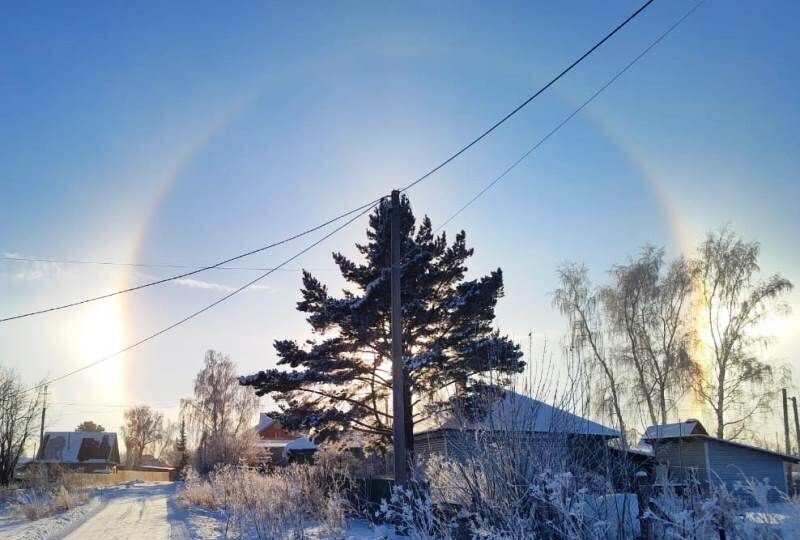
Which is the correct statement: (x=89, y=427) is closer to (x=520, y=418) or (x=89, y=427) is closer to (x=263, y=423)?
(x=263, y=423)

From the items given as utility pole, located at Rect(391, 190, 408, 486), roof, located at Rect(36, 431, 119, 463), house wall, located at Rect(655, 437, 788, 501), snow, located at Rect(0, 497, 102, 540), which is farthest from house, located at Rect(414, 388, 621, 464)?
roof, located at Rect(36, 431, 119, 463)

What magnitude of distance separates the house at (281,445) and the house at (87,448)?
83.2ft

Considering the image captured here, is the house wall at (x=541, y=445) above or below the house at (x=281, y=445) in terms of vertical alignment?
above

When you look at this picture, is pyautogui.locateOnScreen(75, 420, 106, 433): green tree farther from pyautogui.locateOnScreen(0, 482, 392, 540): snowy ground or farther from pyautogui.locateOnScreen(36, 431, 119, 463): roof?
pyautogui.locateOnScreen(0, 482, 392, 540): snowy ground

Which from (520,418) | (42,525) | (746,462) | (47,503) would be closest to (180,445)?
(47,503)

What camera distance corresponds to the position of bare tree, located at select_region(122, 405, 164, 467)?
315ft

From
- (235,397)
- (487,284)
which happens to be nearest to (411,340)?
(487,284)

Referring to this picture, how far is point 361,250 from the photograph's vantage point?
21719mm

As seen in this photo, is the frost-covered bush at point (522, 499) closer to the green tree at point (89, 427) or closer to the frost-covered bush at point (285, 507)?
the frost-covered bush at point (285, 507)

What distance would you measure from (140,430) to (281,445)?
5693 cm

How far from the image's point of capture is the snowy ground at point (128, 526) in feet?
48.9

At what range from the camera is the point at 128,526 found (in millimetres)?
17625

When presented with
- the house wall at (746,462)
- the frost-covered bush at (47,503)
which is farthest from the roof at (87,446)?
the house wall at (746,462)

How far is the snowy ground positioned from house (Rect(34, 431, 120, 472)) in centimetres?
6118
